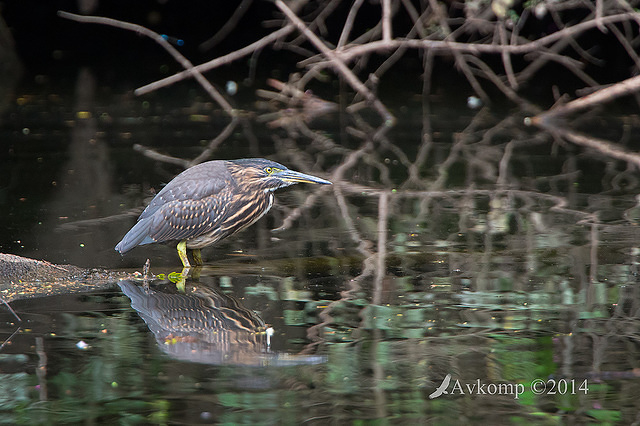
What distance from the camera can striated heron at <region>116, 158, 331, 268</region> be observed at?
612 centimetres

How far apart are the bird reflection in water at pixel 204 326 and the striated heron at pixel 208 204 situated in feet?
1.43

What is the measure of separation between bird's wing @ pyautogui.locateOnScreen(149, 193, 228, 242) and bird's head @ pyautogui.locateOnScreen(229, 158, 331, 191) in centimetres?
30

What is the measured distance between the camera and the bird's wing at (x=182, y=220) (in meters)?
6.11

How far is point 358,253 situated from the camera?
258 inches

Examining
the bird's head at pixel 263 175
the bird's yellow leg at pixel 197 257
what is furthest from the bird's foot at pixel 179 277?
the bird's head at pixel 263 175

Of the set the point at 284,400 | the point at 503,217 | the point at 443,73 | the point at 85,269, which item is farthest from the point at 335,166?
the point at 443,73

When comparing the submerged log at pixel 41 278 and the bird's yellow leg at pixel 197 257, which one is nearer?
the submerged log at pixel 41 278

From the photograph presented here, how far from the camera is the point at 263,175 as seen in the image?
249 inches

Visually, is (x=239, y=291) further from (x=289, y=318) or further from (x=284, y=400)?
(x=284, y=400)

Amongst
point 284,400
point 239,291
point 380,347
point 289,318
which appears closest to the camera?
point 284,400

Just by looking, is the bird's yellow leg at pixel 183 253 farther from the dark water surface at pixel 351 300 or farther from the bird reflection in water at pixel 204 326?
the bird reflection in water at pixel 204 326

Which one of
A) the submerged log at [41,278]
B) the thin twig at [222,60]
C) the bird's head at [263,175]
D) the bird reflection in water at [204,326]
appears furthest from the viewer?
the thin twig at [222,60]

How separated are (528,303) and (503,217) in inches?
85.0

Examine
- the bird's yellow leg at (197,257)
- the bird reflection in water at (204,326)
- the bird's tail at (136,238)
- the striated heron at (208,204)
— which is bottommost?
the bird reflection in water at (204,326)
